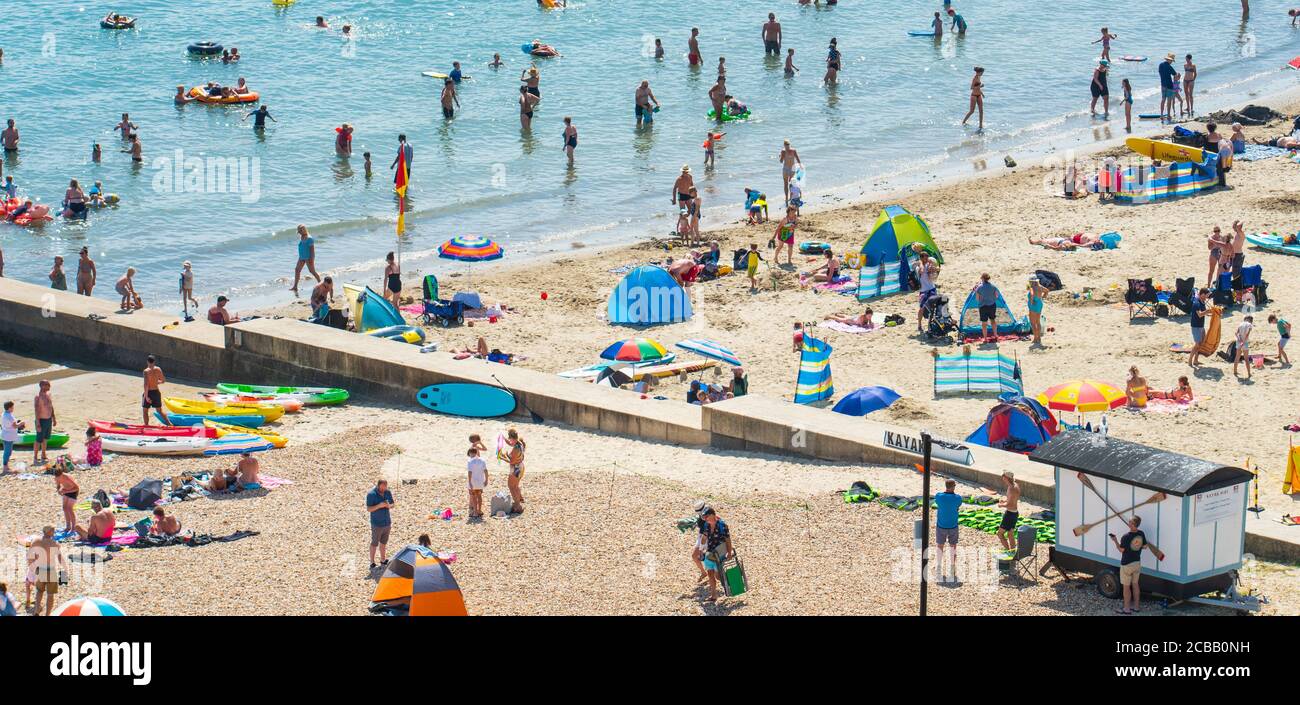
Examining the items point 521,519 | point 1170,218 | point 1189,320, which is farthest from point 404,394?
Result: point 1170,218

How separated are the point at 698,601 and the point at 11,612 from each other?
556 centimetres

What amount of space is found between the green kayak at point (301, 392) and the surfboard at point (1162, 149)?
55.4ft

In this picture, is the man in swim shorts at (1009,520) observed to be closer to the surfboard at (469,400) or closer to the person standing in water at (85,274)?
the surfboard at (469,400)

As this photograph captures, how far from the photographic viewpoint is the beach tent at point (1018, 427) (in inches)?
722

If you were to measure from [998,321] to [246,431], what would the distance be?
10.1 meters

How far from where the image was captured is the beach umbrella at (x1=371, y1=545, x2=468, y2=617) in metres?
13.8

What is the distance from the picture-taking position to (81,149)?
1447 inches

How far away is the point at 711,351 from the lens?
22.2 m

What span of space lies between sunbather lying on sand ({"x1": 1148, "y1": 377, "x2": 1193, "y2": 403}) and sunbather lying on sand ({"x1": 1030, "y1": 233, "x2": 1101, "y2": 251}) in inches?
281

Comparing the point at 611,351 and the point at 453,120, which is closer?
the point at 611,351

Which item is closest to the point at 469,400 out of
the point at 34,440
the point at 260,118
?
the point at 34,440

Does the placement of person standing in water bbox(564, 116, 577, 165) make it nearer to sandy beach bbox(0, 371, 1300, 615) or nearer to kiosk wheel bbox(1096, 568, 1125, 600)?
sandy beach bbox(0, 371, 1300, 615)

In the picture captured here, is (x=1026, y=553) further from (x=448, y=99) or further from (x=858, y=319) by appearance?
(x=448, y=99)
